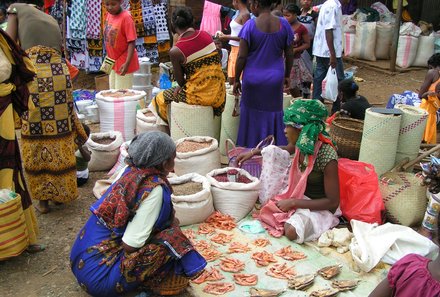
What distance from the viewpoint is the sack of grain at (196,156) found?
4.39 meters

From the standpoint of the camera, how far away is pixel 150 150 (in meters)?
2.67

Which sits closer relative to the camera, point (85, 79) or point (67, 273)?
point (67, 273)

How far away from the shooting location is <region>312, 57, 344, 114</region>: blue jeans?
6.59 metres

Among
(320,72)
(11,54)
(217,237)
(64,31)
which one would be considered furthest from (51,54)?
(64,31)

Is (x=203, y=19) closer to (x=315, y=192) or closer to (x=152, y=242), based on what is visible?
(x=315, y=192)

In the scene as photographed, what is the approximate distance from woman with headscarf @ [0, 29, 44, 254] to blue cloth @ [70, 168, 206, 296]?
0.62 m

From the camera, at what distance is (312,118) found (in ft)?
11.6

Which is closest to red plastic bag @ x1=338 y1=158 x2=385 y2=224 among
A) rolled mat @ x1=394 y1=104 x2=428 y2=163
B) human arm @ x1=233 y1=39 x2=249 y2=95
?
rolled mat @ x1=394 y1=104 x2=428 y2=163

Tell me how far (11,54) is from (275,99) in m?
2.40

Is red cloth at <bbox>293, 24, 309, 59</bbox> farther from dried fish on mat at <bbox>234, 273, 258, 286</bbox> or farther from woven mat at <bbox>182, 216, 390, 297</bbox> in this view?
dried fish on mat at <bbox>234, 273, 258, 286</bbox>

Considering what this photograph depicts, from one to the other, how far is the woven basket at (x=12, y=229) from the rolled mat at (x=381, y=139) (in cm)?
290

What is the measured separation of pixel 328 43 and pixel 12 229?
15.0 feet

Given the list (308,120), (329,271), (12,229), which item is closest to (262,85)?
(308,120)

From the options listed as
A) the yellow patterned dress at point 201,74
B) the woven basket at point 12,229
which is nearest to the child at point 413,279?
the woven basket at point 12,229
